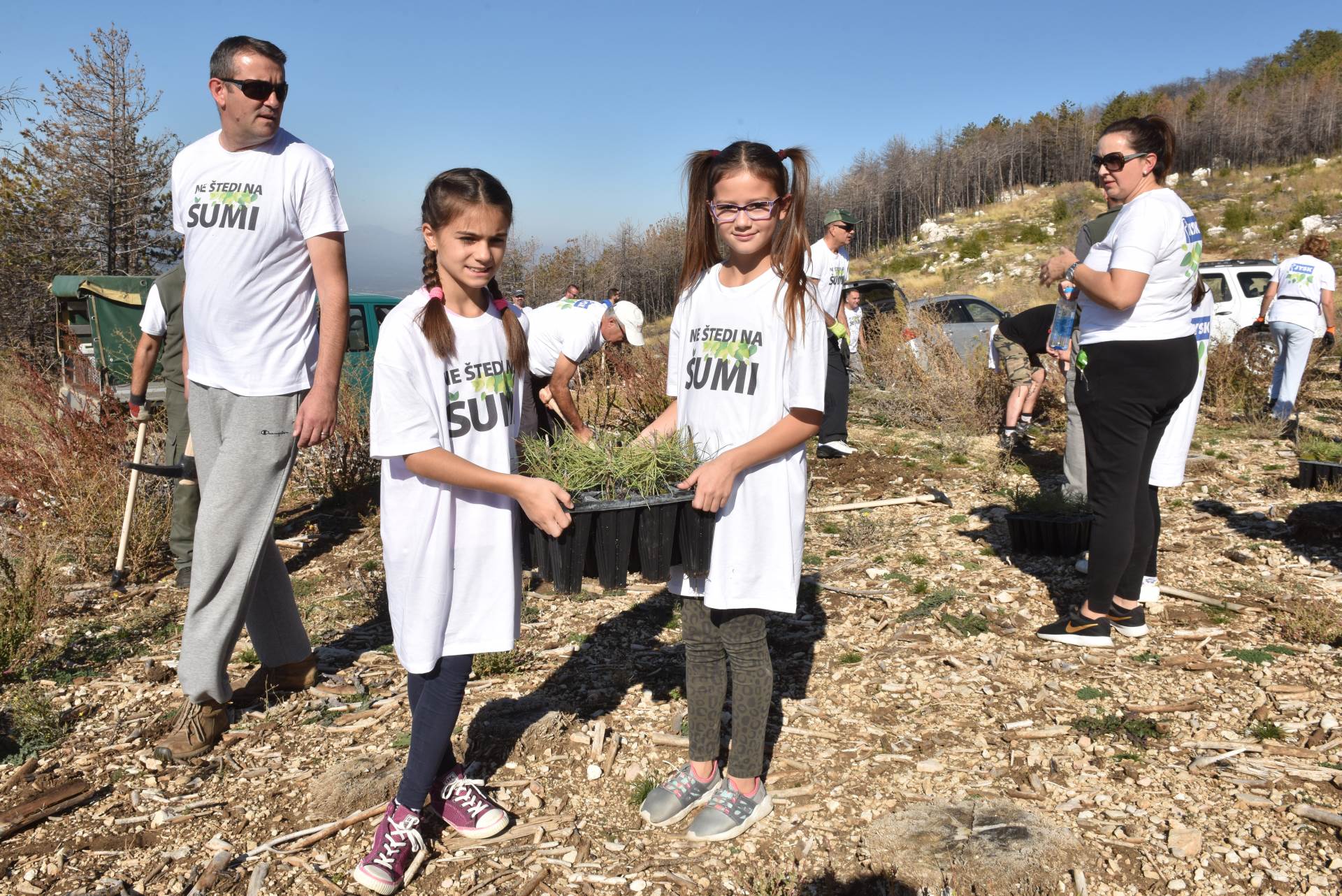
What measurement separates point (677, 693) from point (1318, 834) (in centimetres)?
203

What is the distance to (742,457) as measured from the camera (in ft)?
7.13

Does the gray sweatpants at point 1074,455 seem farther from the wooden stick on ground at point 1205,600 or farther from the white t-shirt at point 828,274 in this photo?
the white t-shirt at point 828,274

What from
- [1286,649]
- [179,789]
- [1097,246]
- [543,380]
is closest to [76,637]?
[179,789]

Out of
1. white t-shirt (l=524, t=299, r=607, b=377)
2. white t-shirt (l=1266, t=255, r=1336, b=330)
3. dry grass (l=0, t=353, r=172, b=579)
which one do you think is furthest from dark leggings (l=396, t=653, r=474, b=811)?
white t-shirt (l=1266, t=255, r=1336, b=330)

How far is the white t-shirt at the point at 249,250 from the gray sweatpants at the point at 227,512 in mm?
83

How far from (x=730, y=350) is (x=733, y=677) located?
0.92 metres

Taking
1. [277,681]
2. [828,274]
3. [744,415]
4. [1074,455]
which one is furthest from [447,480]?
[828,274]

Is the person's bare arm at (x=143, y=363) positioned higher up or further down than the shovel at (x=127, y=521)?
higher up

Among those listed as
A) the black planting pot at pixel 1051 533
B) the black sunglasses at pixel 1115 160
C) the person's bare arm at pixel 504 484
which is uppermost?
the black sunglasses at pixel 1115 160

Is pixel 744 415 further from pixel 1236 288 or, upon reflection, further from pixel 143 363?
pixel 1236 288

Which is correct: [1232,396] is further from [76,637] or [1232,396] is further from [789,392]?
[76,637]

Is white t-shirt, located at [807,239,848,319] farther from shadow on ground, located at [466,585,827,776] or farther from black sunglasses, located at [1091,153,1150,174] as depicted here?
black sunglasses, located at [1091,153,1150,174]

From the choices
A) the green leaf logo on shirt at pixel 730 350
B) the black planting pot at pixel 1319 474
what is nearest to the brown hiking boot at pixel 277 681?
the green leaf logo on shirt at pixel 730 350

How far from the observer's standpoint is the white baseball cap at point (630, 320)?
5426 millimetres
